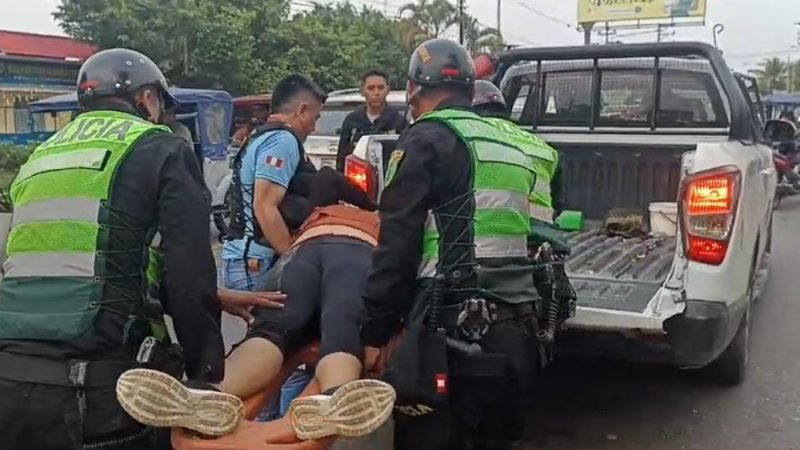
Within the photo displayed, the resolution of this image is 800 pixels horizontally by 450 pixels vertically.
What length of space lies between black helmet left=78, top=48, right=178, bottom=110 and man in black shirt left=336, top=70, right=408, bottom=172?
428 centimetres

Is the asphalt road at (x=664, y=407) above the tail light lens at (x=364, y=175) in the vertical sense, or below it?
below

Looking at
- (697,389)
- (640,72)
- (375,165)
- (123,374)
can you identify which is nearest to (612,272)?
(697,389)

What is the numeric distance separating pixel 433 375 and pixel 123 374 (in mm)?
958

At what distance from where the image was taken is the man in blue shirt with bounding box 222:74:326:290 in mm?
3861

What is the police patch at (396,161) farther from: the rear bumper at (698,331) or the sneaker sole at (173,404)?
the rear bumper at (698,331)

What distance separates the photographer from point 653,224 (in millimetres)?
5844

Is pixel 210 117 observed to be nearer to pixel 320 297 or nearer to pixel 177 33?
pixel 320 297

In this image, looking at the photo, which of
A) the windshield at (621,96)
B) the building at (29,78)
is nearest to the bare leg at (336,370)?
the windshield at (621,96)

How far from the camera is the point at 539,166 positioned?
360 centimetres

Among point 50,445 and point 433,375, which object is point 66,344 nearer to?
point 50,445

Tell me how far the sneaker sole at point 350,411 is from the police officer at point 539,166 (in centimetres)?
114

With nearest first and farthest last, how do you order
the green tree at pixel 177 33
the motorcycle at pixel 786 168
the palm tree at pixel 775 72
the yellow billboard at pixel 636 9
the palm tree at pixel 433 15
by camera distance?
the motorcycle at pixel 786 168 < the green tree at pixel 177 33 < the palm tree at pixel 433 15 < the yellow billboard at pixel 636 9 < the palm tree at pixel 775 72

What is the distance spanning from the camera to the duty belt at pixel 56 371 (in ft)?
8.08

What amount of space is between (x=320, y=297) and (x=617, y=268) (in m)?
2.16
